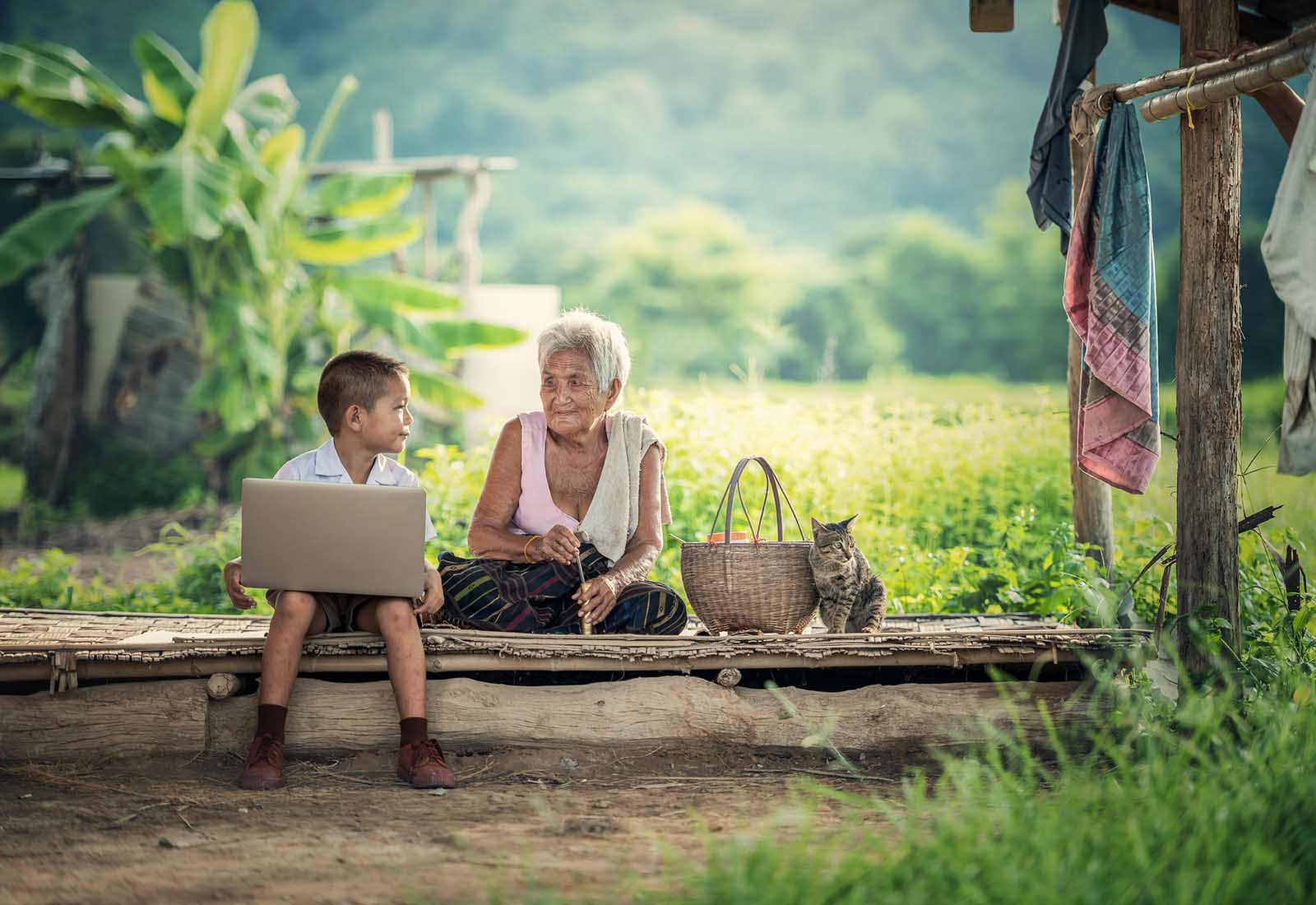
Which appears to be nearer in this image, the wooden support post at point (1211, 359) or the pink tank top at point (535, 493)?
the wooden support post at point (1211, 359)

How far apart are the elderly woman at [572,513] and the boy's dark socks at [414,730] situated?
0.47 meters

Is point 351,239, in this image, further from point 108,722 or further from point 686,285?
point 686,285

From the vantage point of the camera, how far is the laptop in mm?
3273

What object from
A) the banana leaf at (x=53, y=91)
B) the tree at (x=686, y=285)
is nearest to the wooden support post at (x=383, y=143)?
the banana leaf at (x=53, y=91)

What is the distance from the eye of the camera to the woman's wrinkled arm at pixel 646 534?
3.85m

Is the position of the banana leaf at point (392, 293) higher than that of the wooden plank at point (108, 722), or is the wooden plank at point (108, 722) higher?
the banana leaf at point (392, 293)

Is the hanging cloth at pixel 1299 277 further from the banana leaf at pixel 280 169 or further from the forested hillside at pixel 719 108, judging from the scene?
the forested hillside at pixel 719 108

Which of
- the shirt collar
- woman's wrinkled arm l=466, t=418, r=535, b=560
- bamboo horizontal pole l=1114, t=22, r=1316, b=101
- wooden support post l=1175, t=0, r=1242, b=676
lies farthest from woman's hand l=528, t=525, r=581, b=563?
bamboo horizontal pole l=1114, t=22, r=1316, b=101

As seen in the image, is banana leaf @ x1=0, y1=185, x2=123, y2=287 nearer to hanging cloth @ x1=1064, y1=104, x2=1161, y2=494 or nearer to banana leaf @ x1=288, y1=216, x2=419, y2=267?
banana leaf @ x1=288, y1=216, x2=419, y2=267

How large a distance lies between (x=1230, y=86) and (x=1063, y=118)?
89 cm

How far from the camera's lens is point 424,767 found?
3.33 m

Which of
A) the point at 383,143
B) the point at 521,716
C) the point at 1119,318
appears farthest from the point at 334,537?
the point at 383,143

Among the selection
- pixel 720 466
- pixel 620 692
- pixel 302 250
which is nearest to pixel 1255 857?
pixel 620 692

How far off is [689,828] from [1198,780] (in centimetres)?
114
